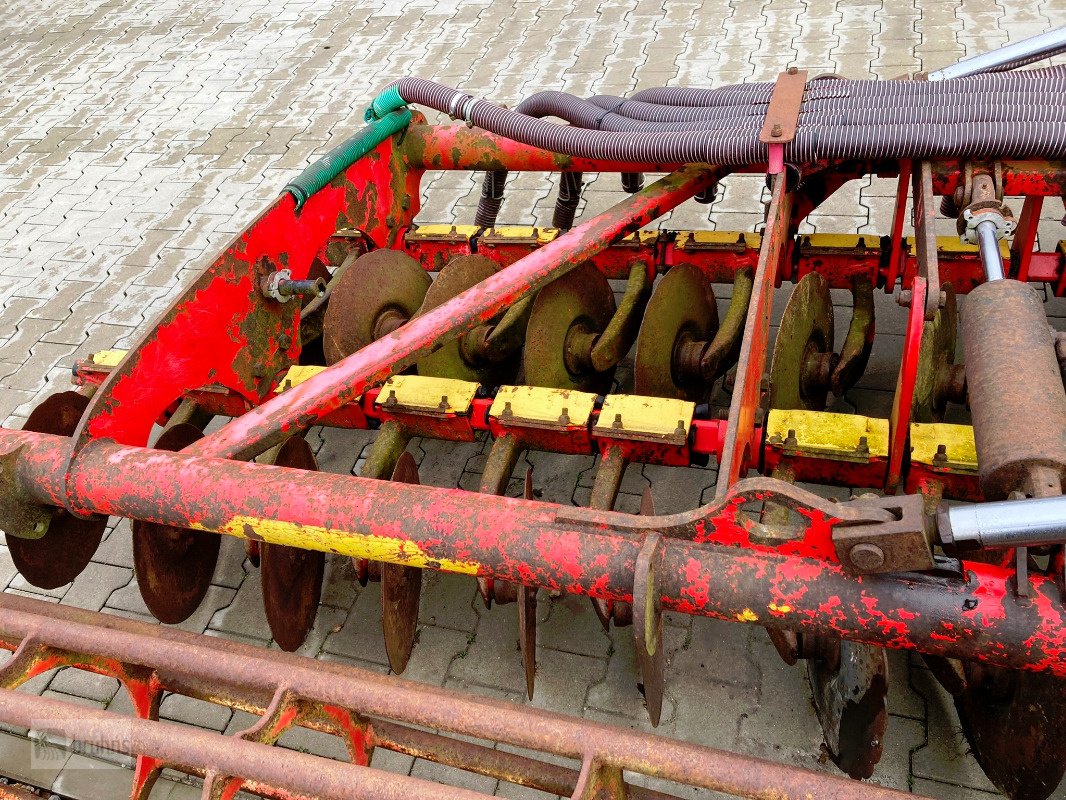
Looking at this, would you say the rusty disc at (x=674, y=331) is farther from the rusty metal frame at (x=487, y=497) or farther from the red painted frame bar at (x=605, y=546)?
the red painted frame bar at (x=605, y=546)

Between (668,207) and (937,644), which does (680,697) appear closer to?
(937,644)

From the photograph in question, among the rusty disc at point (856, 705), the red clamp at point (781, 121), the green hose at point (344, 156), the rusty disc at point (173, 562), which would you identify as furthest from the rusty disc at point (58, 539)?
the red clamp at point (781, 121)

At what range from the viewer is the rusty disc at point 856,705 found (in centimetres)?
200

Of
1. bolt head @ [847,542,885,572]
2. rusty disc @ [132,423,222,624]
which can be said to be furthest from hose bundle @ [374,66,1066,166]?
rusty disc @ [132,423,222,624]

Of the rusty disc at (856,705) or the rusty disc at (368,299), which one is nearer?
the rusty disc at (856,705)

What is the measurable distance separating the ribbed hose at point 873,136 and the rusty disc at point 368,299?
68 cm

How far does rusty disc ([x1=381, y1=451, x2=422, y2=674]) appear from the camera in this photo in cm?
233

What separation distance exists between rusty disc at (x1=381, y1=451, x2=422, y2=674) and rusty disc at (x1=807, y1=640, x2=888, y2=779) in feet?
3.88

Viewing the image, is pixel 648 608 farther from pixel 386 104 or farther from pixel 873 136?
pixel 386 104

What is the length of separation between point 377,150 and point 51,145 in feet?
13.9

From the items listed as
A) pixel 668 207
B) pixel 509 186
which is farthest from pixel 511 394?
pixel 509 186

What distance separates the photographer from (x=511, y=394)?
243 centimetres

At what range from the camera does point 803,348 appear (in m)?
2.62
